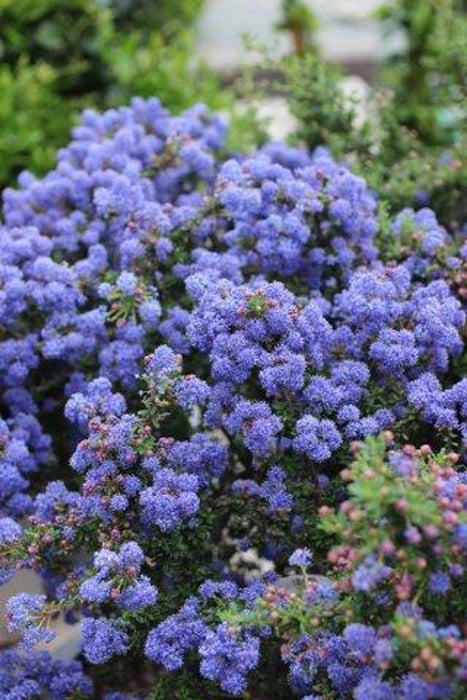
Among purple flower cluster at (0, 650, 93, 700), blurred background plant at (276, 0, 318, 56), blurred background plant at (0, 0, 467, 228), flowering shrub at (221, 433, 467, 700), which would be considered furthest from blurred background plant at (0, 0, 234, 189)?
flowering shrub at (221, 433, 467, 700)

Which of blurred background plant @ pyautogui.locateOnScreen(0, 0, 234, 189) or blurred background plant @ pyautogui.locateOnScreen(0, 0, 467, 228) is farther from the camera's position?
blurred background plant @ pyautogui.locateOnScreen(0, 0, 234, 189)

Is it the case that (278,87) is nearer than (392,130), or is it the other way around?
(278,87)

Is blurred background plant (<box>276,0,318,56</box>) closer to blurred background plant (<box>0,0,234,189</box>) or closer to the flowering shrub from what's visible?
blurred background plant (<box>0,0,234,189</box>)

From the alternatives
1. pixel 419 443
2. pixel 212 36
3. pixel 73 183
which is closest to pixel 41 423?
pixel 73 183

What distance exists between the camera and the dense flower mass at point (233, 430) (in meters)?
1.75

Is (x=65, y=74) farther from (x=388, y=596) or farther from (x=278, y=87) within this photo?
(x=388, y=596)

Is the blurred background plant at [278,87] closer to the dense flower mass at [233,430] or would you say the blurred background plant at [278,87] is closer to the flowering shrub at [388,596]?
the dense flower mass at [233,430]

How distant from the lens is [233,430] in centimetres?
216

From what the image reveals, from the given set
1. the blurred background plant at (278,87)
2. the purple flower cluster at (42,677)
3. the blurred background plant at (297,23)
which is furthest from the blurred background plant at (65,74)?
the purple flower cluster at (42,677)

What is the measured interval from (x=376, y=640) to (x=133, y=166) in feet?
5.41

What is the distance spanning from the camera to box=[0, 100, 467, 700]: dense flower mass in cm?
175

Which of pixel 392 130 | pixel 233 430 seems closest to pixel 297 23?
pixel 392 130

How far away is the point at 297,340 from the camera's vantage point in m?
2.11

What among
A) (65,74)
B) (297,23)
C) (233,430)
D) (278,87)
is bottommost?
(233,430)
